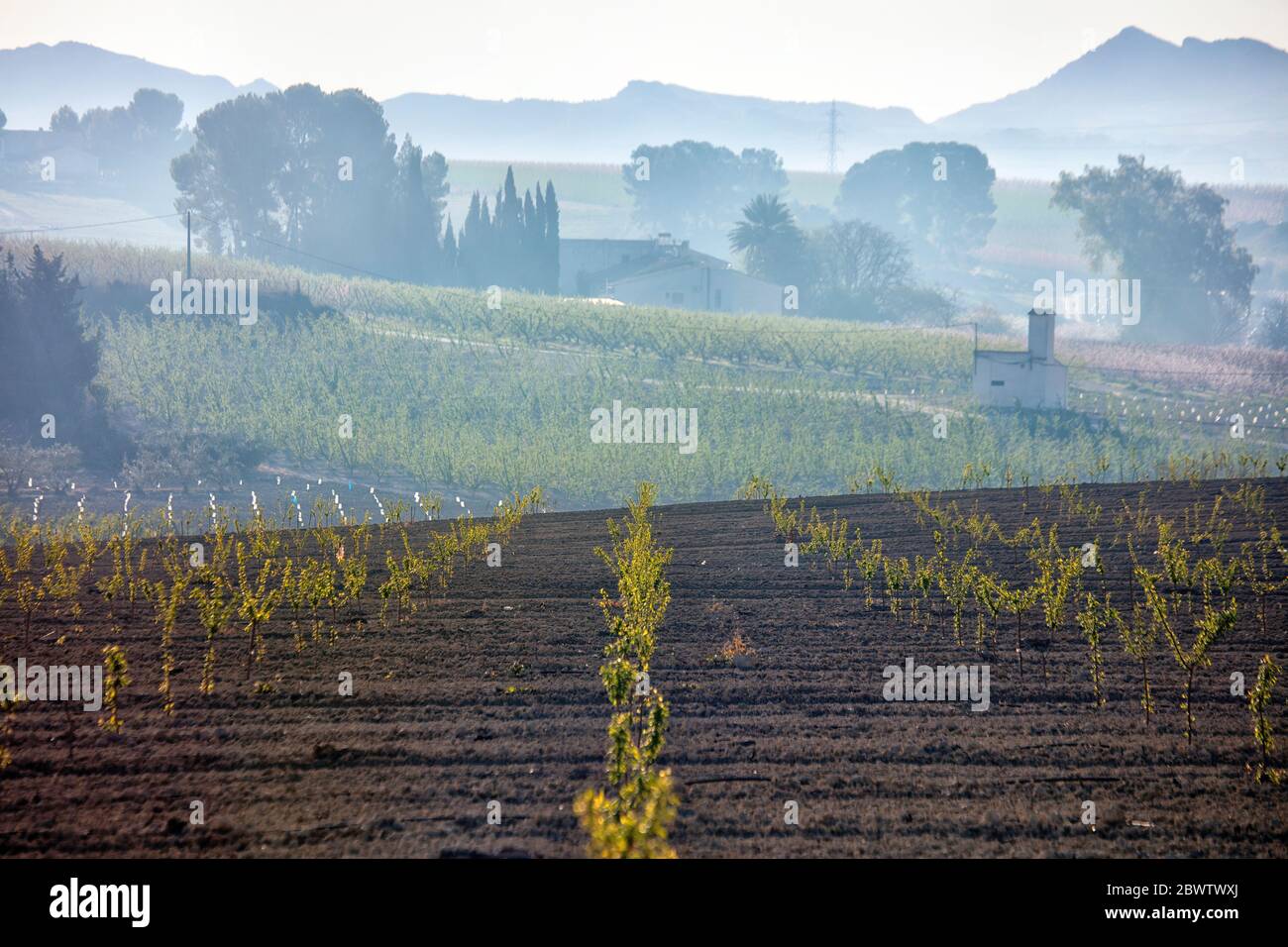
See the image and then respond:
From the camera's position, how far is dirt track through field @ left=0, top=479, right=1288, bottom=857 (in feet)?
27.9

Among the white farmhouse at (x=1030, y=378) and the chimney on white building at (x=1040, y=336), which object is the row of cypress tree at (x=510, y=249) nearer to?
the white farmhouse at (x=1030, y=378)

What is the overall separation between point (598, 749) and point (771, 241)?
284 feet

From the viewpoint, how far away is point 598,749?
10125mm

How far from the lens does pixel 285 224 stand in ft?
320

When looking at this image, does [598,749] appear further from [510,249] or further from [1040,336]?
[510,249]

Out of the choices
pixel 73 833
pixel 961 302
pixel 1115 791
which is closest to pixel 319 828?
pixel 73 833

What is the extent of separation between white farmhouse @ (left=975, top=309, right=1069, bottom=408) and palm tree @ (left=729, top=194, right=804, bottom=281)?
162 ft

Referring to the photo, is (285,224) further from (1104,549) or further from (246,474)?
(1104,549)

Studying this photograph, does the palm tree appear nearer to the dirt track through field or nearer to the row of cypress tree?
the row of cypress tree

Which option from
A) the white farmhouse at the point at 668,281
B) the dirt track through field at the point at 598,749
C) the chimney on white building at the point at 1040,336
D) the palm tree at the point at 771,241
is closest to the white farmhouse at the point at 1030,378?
the chimney on white building at the point at 1040,336

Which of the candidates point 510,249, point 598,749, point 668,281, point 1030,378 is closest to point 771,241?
point 668,281

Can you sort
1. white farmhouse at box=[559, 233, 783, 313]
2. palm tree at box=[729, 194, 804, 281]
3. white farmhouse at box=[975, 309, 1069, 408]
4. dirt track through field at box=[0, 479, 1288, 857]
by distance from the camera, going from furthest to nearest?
palm tree at box=[729, 194, 804, 281], white farmhouse at box=[559, 233, 783, 313], white farmhouse at box=[975, 309, 1069, 408], dirt track through field at box=[0, 479, 1288, 857]

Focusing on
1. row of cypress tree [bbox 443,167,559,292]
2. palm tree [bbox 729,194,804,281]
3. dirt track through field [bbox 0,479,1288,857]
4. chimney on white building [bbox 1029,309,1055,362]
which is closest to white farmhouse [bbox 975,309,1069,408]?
chimney on white building [bbox 1029,309,1055,362]

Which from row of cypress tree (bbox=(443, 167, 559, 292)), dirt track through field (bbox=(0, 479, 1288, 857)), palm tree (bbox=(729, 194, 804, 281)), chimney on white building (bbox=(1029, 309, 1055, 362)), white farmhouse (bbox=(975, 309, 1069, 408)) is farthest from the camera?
palm tree (bbox=(729, 194, 804, 281))
